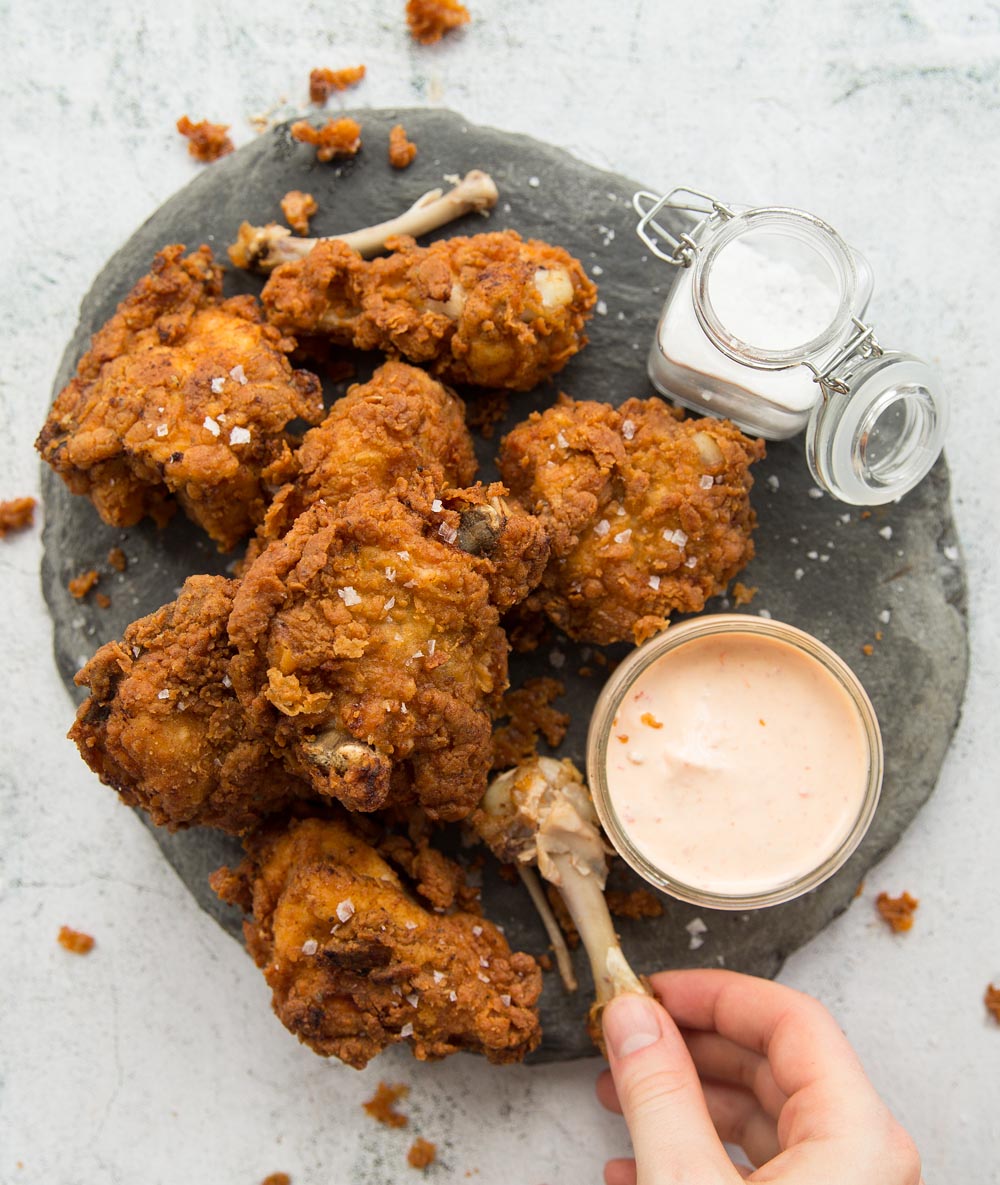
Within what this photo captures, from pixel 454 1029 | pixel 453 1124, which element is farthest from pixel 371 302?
pixel 453 1124

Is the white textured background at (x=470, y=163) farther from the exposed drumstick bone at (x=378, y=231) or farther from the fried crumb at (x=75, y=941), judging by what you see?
the exposed drumstick bone at (x=378, y=231)

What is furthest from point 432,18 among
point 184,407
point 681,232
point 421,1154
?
point 421,1154

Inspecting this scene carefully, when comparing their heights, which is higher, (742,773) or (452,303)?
(452,303)

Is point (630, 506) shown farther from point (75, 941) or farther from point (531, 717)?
point (75, 941)

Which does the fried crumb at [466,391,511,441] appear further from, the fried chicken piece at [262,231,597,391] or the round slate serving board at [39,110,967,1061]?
the fried chicken piece at [262,231,597,391]

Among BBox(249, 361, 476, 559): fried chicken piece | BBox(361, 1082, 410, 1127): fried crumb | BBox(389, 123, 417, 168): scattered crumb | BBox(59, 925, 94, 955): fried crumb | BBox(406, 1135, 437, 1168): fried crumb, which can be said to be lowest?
BBox(406, 1135, 437, 1168): fried crumb

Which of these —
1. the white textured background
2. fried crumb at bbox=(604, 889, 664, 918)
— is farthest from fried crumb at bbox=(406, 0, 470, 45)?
fried crumb at bbox=(604, 889, 664, 918)

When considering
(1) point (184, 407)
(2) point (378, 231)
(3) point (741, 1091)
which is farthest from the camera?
(3) point (741, 1091)

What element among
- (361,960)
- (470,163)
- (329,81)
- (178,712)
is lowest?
(361,960)
